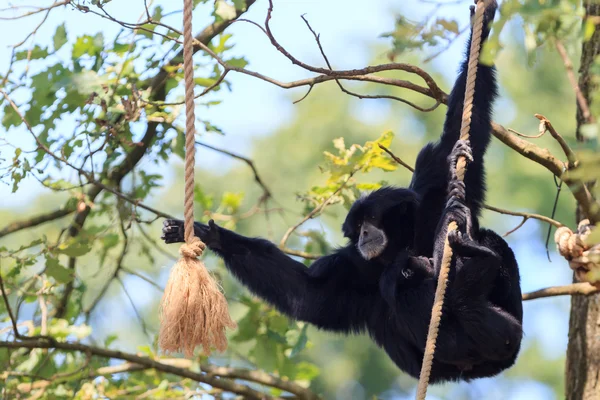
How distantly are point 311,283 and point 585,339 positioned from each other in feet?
8.16

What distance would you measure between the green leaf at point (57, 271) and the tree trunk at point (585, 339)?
4.64 meters

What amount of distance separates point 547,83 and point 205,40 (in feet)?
65.2

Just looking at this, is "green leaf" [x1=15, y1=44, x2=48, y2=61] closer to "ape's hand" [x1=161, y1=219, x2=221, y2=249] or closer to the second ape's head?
"ape's hand" [x1=161, y1=219, x2=221, y2=249]

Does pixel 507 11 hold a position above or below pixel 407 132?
below

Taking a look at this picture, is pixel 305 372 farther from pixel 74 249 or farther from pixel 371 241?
pixel 74 249

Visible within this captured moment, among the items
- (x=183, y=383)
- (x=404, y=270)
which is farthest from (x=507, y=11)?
(x=183, y=383)

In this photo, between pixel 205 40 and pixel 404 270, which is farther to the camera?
pixel 205 40

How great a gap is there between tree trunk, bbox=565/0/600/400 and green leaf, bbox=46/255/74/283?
4.64 metres

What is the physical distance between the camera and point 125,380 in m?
8.13

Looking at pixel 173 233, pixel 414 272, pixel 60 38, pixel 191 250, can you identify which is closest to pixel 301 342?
pixel 414 272

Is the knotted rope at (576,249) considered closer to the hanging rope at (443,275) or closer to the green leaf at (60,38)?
the hanging rope at (443,275)

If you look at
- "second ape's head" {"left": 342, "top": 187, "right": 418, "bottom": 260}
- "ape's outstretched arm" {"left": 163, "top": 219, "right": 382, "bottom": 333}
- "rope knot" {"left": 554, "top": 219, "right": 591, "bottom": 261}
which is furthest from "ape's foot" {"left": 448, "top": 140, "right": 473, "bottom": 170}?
"ape's outstretched arm" {"left": 163, "top": 219, "right": 382, "bottom": 333}

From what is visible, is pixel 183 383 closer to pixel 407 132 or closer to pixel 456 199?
pixel 456 199

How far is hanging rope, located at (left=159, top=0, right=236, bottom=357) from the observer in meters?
4.39
